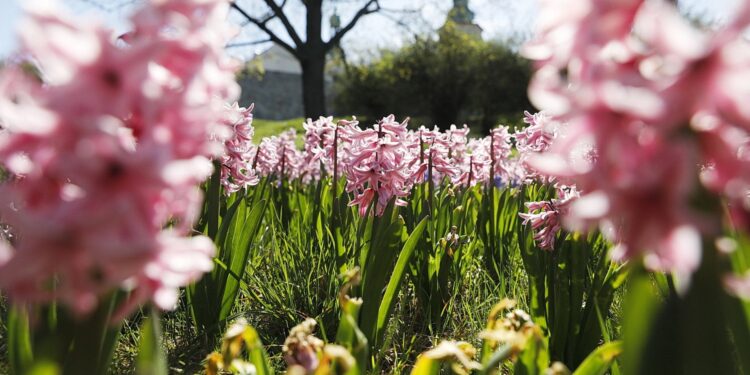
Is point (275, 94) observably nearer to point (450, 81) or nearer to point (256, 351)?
point (450, 81)

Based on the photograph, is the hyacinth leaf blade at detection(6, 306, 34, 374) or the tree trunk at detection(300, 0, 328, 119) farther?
the tree trunk at detection(300, 0, 328, 119)

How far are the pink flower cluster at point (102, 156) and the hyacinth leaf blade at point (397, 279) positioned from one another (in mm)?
1191

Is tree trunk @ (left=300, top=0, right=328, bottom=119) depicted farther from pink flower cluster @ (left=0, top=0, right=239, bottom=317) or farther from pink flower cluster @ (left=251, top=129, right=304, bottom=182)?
pink flower cluster @ (left=0, top=0, right=239, bottom=317)

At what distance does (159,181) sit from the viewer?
0.63 meters

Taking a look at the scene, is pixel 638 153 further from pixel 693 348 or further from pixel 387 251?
pixel 387 251

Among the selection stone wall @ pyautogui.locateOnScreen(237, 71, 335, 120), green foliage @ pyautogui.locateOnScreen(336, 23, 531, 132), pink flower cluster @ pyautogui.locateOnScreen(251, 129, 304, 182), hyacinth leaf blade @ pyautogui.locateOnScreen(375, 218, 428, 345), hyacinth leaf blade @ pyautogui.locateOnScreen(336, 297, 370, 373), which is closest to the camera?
hyacinth leaf blade @ pyautogui.locateOnScreen(336, 297, 370, 373)

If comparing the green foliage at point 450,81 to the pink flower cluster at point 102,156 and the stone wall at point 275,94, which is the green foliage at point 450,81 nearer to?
the stone wall at point 275,94

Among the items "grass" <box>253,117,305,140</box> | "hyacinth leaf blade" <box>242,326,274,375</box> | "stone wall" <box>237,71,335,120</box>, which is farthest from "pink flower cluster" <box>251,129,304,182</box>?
"stone wall" <box>237,71,335,120</box>

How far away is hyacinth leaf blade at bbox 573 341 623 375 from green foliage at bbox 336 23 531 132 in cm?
2271

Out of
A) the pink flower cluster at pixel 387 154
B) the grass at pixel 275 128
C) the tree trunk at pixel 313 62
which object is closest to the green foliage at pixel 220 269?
the pink flower cluster at pixel 387 154

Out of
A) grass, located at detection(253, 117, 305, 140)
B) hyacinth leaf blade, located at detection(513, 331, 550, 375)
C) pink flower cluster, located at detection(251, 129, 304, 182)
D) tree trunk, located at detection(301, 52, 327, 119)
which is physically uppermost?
tree trunk, located at detection(301, 52, 327, 119)

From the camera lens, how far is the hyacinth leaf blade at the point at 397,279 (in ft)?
6.16

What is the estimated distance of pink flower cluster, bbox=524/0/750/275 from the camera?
1.94 feet

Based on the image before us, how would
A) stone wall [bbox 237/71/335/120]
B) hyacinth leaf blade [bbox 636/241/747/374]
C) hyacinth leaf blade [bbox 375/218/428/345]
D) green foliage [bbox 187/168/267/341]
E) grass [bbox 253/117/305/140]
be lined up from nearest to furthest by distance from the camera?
1. hyacinth leaf blade [bbox 636/241/747/374]
2. hyacinth leaf blade [bbox 375/218/428/345]
3. green foliage [bbox 187/168/267/341]
4. grass [bbox 253/117/305/140]
5. stone wall [bbox 237/71/335/120]
